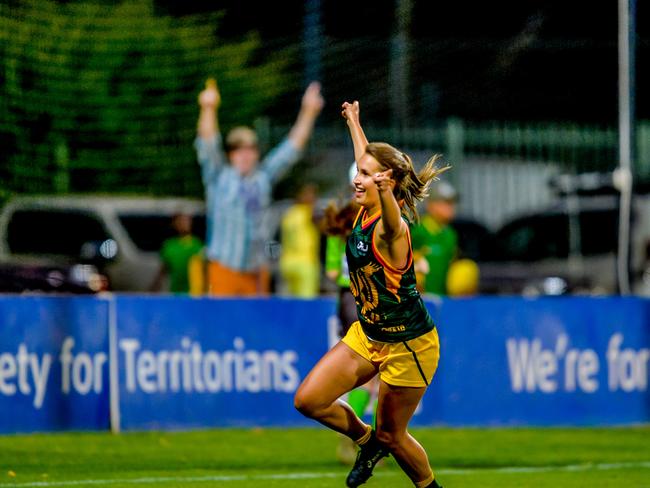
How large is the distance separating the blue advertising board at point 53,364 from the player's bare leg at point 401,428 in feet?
16.3

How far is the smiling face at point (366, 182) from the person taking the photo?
28.8ft

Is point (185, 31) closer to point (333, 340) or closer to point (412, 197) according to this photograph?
point (333, 340)

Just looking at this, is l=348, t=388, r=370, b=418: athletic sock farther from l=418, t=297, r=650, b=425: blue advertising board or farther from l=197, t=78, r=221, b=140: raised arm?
l=197, t=78, r=221, b=140: raised arm

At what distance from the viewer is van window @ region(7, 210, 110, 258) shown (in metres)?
17.5

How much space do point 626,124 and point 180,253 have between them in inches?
217

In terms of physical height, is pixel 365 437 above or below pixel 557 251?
below

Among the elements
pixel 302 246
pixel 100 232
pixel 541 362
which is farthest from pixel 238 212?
pixel 100 232

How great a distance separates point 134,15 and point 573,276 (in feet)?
24.7

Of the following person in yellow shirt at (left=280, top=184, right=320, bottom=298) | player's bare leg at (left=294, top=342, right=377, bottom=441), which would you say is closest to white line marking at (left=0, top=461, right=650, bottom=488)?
player's bare leg at (left=294, top=342, right=377, bottom=441)

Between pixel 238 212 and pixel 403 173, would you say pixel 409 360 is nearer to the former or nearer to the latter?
pixel 403 173

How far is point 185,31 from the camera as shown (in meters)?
17.1

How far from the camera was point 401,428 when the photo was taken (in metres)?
9.00

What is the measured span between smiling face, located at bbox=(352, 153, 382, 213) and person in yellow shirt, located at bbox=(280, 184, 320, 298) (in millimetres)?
9588

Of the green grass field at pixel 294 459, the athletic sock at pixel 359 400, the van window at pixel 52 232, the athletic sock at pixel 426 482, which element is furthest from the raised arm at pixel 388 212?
the van window at pixel 52 232
